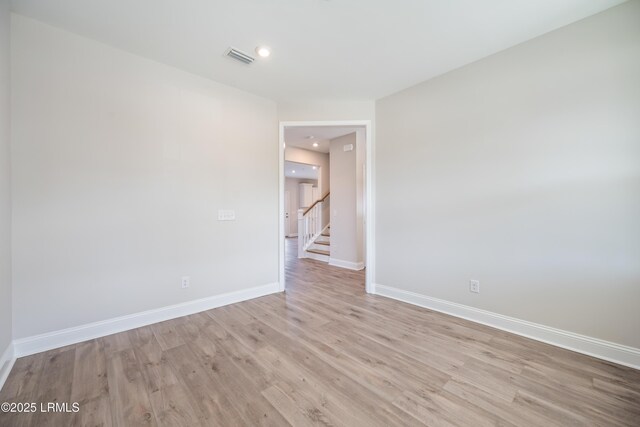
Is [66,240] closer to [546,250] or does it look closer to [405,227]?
[405,227]

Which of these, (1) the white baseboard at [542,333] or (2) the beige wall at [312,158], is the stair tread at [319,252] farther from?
(1) the white baseboard at [542,333]

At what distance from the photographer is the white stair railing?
6.46 metres

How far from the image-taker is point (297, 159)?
686cm

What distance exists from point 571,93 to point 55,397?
14.6 feet

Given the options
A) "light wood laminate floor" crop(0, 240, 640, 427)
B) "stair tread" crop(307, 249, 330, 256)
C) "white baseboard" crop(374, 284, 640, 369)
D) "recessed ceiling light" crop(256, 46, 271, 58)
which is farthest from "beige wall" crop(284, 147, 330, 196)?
"light wood laminate floor" crop(0, 240, 640, 427)

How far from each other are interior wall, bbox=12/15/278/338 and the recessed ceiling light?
2.92 ft

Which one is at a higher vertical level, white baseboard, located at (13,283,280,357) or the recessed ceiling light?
the recessed ceiling light

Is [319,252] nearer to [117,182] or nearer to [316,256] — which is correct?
[316,256]

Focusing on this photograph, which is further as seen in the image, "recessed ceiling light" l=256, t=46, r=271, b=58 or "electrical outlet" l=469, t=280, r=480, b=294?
"electrical outlet" l=469, t=280, r=480, b=294

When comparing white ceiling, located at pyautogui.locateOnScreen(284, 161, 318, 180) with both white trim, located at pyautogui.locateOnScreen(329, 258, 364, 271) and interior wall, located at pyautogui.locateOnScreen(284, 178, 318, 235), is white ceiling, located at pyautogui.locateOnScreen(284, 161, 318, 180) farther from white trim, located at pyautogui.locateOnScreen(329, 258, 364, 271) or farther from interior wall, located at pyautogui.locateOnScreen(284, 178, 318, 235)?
white trim, located at pyautogui.locateOnScreen(329, 258, 364, 271)

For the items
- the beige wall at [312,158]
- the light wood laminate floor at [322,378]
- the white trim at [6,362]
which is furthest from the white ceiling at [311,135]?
the white trim at [6,362]

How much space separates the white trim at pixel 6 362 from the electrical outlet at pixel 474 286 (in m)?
3.92

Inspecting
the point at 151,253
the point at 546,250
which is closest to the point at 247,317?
the point at 151,253

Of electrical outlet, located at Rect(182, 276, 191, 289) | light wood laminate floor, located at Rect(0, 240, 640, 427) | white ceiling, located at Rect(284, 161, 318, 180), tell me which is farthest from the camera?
white ceiling, located at Rect(284, 161, 318, 180)
